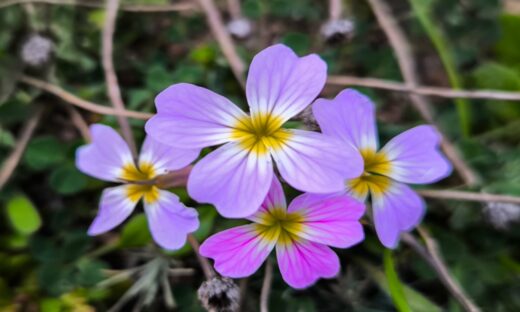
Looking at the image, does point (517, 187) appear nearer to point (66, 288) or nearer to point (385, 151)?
point (385, 151)

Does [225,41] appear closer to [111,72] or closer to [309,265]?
[111,72]

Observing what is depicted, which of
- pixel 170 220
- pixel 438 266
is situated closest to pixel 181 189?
pixel 170 220

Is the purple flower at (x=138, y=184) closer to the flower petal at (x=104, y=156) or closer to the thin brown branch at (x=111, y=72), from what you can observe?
the flower petal at (x=104, y=156)

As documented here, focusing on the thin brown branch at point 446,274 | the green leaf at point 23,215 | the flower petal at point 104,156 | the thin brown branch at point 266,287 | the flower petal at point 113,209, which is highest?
the green leaf at point 23,215

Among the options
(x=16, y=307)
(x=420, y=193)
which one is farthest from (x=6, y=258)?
(x=420, y=193)

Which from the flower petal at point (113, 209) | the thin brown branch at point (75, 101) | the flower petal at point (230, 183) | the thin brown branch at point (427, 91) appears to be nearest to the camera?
the flower petal at point (230, 183)

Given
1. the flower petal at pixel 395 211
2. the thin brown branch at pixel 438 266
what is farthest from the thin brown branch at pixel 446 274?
the flower petal at pixel 395 211
